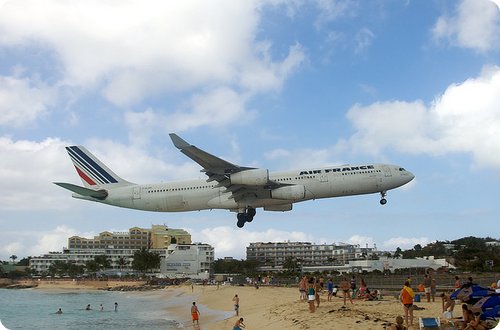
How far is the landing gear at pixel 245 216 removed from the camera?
146ft

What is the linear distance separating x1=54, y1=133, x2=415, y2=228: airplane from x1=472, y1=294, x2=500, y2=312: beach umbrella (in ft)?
79.2

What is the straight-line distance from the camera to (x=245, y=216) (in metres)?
44.7

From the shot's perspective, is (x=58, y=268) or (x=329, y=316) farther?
(x=58, y=268)

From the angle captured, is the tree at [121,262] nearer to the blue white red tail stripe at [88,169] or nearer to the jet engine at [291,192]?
the blue white red tail stripe at [88,169]

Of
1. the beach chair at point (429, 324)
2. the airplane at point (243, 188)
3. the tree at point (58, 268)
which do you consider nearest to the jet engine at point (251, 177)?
the airplane at point (243, 188)

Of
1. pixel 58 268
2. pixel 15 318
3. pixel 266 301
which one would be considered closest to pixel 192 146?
pixel 266 301

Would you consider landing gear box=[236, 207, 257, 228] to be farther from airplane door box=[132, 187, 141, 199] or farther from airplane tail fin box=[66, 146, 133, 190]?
airplane tail fin box=[66, 146, 133, 190]

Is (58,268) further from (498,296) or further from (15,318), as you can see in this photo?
(498,296)

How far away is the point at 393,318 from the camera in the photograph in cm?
2173

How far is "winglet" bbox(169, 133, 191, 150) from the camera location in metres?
38.0

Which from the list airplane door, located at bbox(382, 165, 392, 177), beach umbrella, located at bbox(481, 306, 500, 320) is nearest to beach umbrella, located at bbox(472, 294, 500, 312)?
beach umbrella, located at bbox(481, 306, 500, 320)

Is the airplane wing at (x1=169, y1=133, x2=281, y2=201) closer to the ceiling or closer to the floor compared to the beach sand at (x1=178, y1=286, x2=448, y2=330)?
closer to the ceiling

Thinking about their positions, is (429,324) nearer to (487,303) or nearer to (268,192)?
(487,303)

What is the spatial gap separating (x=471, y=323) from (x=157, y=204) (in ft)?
110
